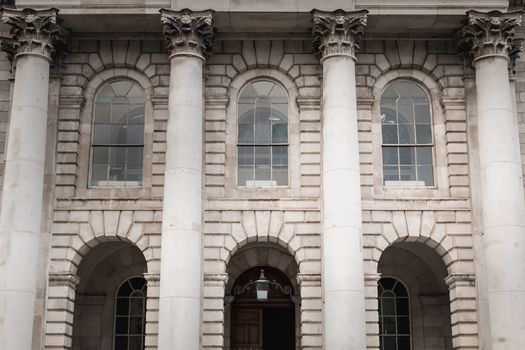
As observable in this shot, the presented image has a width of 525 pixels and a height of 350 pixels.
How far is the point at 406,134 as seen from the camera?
24625 millimetres

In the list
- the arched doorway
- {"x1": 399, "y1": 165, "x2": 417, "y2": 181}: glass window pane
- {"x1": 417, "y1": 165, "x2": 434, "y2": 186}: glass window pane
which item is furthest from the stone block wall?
the arched doorway

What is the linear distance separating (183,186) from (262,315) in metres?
6.05

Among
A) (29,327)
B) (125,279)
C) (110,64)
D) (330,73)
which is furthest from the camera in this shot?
(125,279)

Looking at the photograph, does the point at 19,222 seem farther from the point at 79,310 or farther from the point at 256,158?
the point at 256,158

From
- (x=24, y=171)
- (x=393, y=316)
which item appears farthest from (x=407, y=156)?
(x=24, y=171)

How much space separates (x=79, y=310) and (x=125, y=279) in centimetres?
172

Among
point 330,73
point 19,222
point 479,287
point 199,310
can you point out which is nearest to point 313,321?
point 199,310

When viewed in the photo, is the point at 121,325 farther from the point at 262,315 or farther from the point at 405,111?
the point at 405,111

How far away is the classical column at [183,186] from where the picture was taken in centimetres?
2125

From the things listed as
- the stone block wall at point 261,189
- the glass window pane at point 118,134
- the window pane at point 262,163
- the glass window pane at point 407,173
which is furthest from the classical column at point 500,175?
the glass window pane at point 118,134

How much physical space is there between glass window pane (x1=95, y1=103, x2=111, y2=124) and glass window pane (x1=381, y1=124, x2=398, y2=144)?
26.3ft

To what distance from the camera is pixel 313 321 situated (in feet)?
74.3

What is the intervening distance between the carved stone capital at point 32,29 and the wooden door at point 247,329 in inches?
379

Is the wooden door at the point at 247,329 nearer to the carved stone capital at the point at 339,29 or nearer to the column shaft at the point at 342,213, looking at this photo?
the column shaft at the point at 342,213
